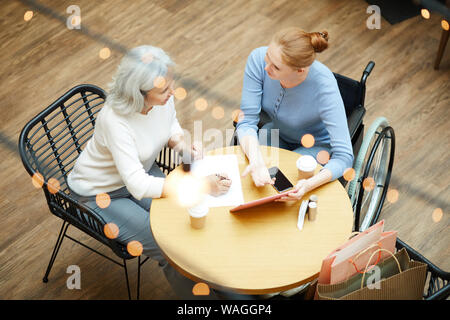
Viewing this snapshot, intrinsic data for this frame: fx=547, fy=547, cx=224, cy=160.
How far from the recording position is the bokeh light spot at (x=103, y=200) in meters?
2.30

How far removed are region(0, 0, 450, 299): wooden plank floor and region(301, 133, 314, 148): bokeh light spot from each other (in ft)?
2.53

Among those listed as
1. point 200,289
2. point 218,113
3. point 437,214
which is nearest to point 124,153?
point 200,289

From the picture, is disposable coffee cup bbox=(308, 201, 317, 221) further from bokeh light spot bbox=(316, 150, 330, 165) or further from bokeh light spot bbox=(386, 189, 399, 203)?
bokeh light spot bbox=(386, 189, 399, 203)

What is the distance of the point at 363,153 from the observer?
2.31m

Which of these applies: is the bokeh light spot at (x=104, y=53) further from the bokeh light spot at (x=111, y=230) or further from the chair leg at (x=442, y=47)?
the chair leg at (x=442, y=47)

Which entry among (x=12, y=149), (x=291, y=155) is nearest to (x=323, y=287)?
(x=291, y=155)

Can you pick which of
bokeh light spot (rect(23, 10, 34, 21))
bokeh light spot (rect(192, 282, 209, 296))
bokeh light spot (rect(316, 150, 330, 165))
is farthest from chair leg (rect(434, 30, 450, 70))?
bokeh light spot (rect(23, 10, 34, 21))

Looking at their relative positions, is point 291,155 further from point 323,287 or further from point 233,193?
point 323,287

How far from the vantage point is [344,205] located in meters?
2.13

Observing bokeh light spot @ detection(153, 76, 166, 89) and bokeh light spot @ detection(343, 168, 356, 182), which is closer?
bokeh light spot @ detection(153, 76, 166, 89)

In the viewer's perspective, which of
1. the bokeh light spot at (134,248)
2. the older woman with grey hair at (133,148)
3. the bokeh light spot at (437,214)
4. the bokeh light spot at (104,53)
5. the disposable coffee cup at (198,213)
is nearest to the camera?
the disposable coffee cup at (198,213)

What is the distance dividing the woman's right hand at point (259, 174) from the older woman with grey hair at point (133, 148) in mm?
110

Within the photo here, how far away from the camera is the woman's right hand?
2.17 meters

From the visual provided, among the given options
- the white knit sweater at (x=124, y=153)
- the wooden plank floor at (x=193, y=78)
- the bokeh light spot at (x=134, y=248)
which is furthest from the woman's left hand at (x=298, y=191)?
the wooden plank floor at (x=193, y=78)
